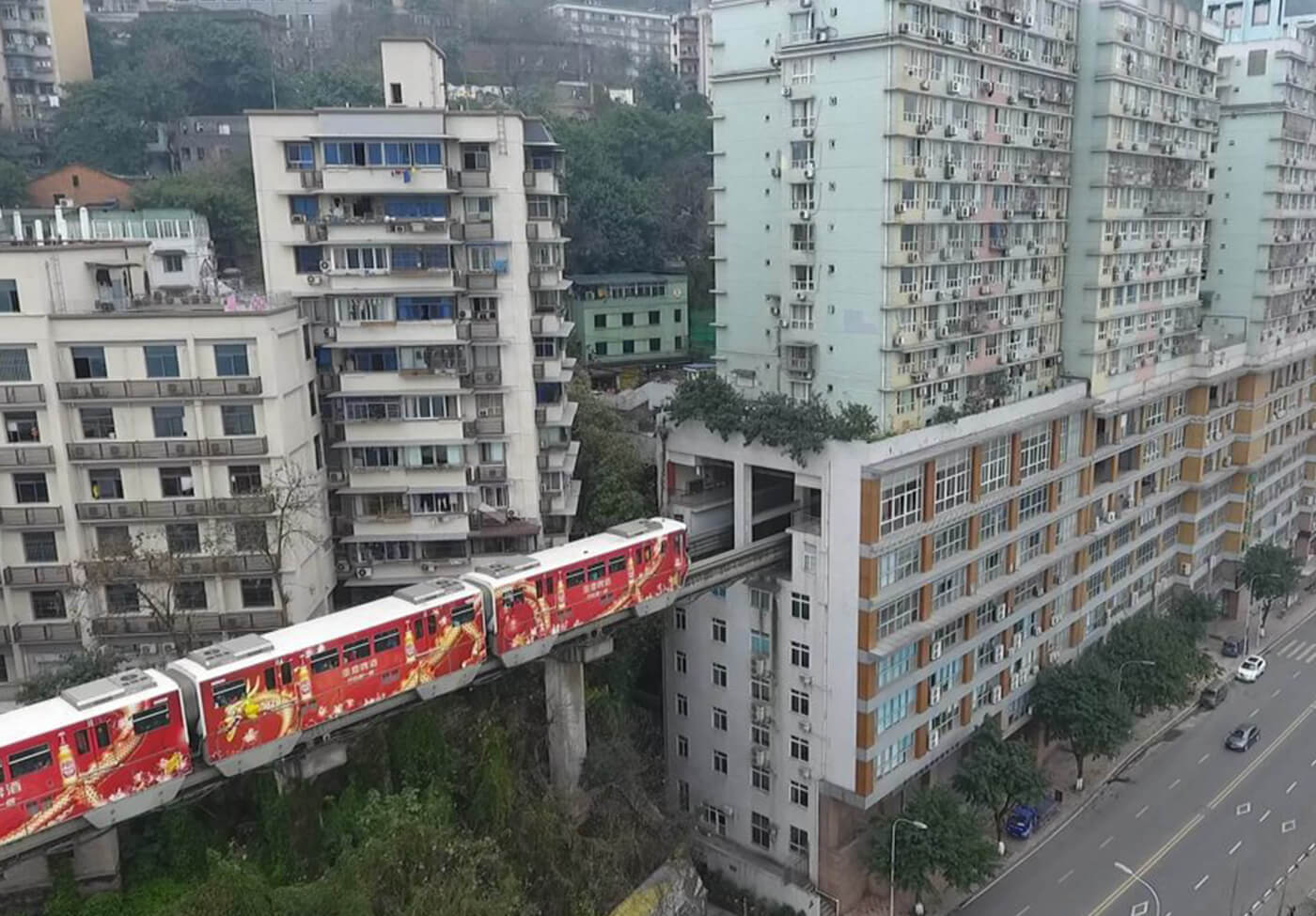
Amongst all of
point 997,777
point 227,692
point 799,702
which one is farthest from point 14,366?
point 997,777

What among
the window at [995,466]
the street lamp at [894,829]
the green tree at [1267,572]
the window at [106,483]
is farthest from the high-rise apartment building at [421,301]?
the green tree at [1267,572]

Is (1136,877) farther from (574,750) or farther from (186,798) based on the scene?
(186,798)

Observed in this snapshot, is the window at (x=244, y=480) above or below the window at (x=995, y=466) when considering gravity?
above

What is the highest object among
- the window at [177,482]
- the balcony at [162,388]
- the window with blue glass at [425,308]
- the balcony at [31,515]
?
the window with blue glass at [425,308]

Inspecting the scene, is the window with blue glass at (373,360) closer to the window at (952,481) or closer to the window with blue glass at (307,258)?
the window with blue glass at (307,258)

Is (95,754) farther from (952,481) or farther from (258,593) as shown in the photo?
(952,481)

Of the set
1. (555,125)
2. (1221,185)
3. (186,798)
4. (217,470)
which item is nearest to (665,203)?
(555,125)

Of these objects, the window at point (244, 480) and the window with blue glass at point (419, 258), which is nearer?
the window at point (244, 480)

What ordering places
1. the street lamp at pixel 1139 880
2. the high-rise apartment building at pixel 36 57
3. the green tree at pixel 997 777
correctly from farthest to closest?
1. the high-rise apartment building at pixel 36 57
2. the green tree at pixel 997 777
3. the street lamp at pixel 1139 880
